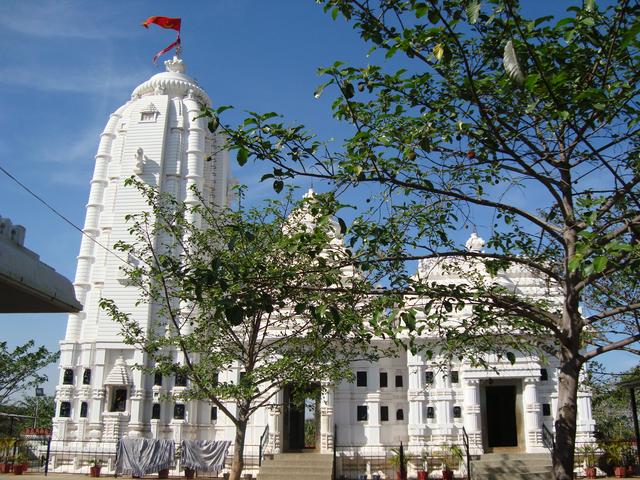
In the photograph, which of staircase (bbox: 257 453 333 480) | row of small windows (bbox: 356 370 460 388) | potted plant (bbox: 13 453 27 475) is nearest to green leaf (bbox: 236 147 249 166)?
staircase (bbox: 257 453 333 480)

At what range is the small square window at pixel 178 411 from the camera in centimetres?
2591

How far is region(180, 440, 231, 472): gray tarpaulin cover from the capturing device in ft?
72.1

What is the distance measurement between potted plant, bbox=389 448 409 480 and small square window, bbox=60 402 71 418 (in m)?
14.3

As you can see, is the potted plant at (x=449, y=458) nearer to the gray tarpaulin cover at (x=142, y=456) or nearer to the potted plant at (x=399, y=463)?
the potted plant at (x=399, y=463)

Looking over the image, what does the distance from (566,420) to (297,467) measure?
1371 cm

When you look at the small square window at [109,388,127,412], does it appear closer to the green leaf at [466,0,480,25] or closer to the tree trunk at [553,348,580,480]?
the tree trunk at [553,348,580,480]

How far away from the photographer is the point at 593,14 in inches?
276

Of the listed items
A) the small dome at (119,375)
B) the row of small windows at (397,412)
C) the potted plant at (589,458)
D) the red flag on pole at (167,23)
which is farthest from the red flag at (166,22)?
the potted plant at (589,458)

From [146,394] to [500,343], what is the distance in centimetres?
2028

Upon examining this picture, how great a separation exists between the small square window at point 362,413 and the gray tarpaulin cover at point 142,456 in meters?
7.12

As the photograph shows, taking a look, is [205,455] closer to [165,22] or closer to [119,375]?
[119,375]

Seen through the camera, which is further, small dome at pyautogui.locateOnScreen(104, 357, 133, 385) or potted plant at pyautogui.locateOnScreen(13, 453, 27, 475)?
small dome at pyautogui.locateOnScreen(104, 357, 133, 385)

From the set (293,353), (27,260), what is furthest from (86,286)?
(27,260)

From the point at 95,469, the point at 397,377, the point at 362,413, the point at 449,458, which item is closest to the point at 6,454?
the point at 95,469
